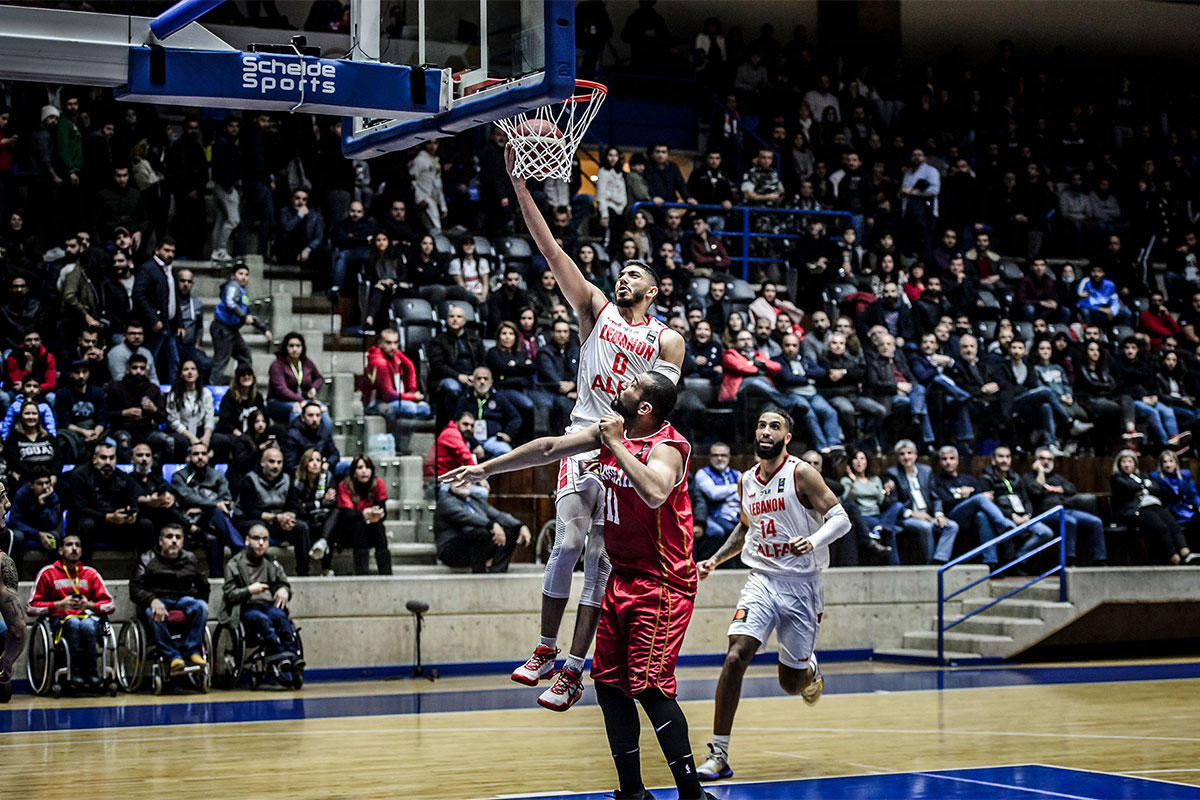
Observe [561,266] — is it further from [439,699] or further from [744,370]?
[744,370]

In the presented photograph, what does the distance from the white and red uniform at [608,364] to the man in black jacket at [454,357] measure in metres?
6.99

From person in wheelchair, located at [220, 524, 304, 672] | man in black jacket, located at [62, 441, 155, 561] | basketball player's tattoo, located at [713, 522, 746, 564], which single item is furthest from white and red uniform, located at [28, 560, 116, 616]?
basketball player's tattoo, located at [713, 522, 746, 564]

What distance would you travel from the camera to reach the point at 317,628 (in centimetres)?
1367

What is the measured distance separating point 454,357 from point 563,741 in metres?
5.79

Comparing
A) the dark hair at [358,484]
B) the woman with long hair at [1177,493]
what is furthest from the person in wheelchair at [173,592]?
the woman with long hair at [1177,493]

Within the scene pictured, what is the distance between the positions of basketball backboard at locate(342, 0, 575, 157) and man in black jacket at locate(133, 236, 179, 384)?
6.61 metres

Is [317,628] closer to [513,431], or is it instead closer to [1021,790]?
[513,431]

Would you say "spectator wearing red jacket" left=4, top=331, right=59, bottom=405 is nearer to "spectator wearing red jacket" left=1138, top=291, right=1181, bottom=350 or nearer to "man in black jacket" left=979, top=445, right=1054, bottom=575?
"man in black jacket" left=979, top=445, right=1054, bottom=575

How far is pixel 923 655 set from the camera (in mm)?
15398

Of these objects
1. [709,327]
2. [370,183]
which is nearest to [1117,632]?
[709,327]

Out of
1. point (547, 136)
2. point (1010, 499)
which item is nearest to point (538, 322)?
point (1010, 499)

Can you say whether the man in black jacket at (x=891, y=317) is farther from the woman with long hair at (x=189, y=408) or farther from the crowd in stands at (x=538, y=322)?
the woman with long hair at (x=189, y=408)

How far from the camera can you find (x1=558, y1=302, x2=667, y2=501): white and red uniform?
290 inches

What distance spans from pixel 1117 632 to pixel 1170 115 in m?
12.1
